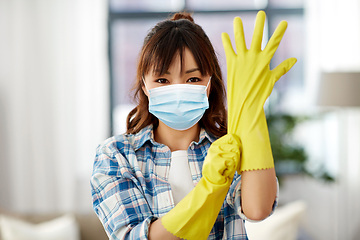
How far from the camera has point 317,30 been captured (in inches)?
114

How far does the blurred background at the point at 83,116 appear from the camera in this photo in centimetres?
280

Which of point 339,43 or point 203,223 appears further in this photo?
point 339,43

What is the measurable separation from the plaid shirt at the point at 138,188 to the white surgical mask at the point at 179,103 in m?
0.07

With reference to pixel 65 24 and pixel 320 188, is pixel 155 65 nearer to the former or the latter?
pixel 65 24

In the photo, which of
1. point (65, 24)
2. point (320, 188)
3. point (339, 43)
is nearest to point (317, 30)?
point (339, 43)

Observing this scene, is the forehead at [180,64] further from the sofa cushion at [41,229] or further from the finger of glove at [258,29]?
the sofa cushion at [41,229]

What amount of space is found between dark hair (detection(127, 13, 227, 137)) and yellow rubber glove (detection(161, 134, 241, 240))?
258 millimetres

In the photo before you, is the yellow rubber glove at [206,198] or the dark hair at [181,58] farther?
the dark hair at [181,58]

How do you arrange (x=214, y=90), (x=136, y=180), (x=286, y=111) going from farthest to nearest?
(x=286, y=111) < (x=214, y=90) < (x=136, y=180)

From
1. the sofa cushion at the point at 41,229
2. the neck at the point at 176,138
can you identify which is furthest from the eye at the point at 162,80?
the sofa cushion at the point at 41,229

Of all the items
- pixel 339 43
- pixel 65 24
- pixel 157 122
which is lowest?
pixel 157 122

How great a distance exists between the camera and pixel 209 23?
3090 mm

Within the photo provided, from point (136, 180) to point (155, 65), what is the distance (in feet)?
0.99

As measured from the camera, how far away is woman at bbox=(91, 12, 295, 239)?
0.70 m
